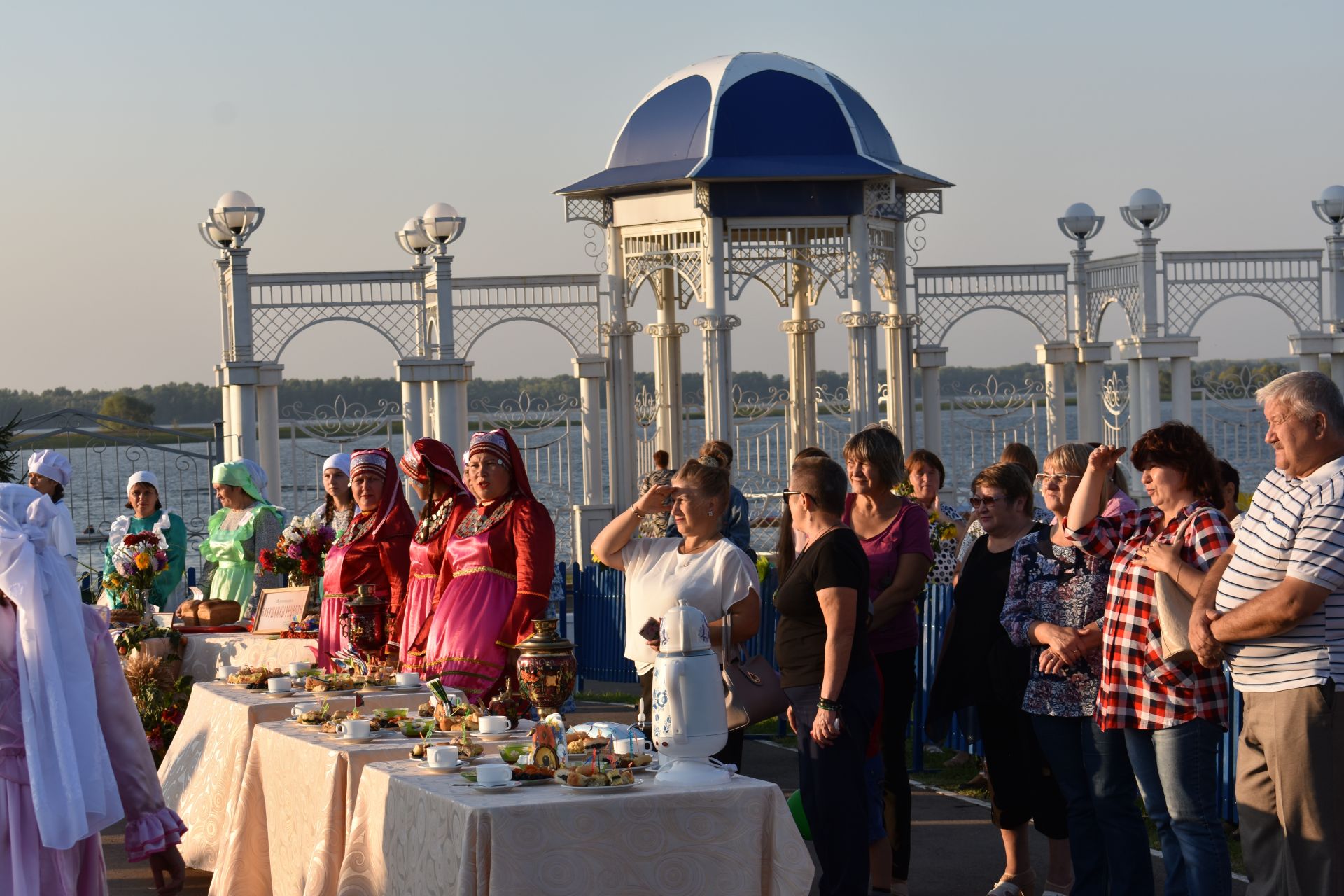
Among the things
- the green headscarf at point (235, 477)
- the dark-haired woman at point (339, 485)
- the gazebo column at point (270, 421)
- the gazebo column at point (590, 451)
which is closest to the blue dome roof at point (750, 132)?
the gazebo column at point (590, 451)

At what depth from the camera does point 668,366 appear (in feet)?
50.7

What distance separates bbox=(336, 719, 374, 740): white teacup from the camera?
509 cm

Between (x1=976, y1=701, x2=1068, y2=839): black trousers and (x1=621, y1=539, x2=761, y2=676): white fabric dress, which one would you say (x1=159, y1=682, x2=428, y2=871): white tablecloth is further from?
(x1=976, y1=701, x2=1068, y2=839): black trousers

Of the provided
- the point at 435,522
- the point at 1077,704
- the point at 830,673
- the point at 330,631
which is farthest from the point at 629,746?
the point at 330,631

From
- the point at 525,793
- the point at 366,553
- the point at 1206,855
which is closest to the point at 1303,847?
the point at 1206,855

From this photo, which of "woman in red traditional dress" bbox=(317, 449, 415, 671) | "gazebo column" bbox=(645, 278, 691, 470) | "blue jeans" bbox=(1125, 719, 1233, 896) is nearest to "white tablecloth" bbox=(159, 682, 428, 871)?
"woman in red traditional dress" bbox=(317, 449, 415, 671)

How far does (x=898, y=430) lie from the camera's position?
14.3 m

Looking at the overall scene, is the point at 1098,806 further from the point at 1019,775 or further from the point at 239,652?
the point at 239,652

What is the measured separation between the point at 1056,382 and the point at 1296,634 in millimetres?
11555

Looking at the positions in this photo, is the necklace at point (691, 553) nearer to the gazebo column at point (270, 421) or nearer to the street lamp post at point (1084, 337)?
the gazebo column at point (270, 421)

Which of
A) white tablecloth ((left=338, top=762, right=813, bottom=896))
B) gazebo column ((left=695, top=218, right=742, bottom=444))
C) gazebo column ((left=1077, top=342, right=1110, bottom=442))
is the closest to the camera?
→ white tablecloth ((left=338, top=762, right=813, bottom=896))

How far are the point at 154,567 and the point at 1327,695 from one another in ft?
20.7

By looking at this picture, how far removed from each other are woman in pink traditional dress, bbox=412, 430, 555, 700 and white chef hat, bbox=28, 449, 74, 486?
2.98 metres

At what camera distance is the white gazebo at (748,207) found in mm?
13555
